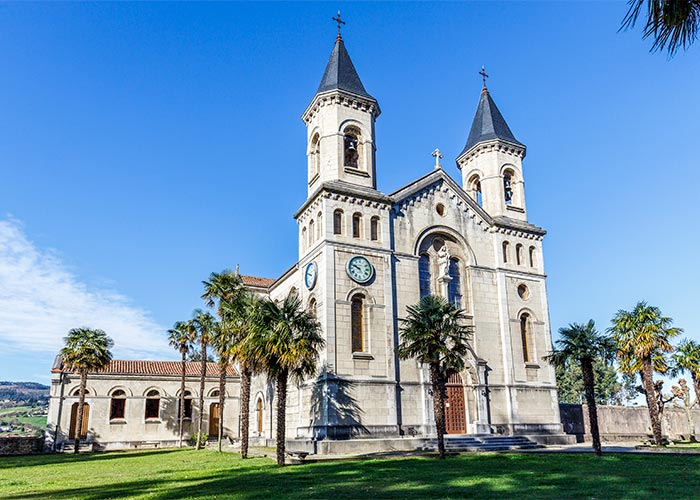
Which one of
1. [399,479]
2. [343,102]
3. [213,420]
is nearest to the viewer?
[399,479]

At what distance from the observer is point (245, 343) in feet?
68.0

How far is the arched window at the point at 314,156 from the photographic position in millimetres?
31645

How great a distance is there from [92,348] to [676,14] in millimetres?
40537

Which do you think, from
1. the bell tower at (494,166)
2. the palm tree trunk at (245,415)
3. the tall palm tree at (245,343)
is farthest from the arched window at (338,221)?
the bell tower at (494,166)

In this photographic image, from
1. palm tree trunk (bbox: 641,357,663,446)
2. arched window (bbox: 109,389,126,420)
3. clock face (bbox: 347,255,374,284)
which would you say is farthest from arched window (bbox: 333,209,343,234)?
arched window (bbox: 109,389,126,420)

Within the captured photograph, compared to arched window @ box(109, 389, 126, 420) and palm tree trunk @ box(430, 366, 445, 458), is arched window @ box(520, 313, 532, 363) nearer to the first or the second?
palm tree trunk @ box(430, 366, 445, 458)

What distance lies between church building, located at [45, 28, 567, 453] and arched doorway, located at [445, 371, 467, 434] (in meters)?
0.07

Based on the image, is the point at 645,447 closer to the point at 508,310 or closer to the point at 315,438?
the point at 508,310

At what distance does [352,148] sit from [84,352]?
2400 centimetres

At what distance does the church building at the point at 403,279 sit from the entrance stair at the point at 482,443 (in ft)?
3.74

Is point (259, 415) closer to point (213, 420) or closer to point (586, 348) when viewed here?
point (213, 420)

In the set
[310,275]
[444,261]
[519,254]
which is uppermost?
[519,254]

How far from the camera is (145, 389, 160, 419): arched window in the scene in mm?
43438

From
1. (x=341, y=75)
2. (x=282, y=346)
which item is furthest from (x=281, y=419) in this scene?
(x=341, y=75)
